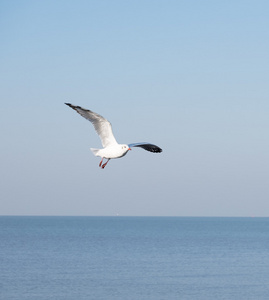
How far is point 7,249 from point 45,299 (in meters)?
83.3

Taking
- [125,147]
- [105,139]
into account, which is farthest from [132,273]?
[125,147]

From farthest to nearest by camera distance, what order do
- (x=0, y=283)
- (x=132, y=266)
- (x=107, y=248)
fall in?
1. (x=107, y=248)
2. (x=132, y=266)
3. (x=0, y=283)

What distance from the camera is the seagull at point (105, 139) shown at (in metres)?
20.5

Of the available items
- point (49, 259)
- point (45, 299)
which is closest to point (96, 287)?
point (45, 299)

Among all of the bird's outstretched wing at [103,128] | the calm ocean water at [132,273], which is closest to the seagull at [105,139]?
the bird's outstretched wing at [103,128]

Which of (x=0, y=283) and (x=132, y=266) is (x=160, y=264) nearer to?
(x=132, y=266)

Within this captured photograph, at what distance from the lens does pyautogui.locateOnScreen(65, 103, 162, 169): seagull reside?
20484 mm

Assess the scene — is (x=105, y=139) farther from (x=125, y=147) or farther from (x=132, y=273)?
(x=132, y=273)

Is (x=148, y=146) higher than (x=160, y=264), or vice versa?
(x=160, y=264)

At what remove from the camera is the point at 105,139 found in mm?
21672

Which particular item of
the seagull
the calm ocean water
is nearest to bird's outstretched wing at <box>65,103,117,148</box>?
the seagull

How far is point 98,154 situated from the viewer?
21.2 m

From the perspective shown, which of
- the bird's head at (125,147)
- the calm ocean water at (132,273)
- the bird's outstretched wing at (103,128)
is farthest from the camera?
the calm ocean water at (132,273)

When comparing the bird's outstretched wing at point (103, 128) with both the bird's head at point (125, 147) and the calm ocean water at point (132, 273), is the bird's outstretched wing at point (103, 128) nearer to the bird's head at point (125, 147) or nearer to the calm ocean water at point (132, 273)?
the bird's head at point (125, 147)
